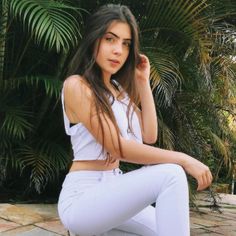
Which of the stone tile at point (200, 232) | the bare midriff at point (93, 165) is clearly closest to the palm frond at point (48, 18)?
the stone tile at point (200, 232)

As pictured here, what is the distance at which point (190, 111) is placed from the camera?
A: 500 cm

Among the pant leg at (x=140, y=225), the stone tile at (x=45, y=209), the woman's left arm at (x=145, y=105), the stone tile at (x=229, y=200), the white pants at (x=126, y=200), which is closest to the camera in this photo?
the white pants at (x=126, y=200)

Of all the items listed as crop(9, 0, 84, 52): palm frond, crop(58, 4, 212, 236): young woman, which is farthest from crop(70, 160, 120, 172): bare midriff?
crop(9, 0, 84, 52): palm frond

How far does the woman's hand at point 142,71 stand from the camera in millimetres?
2256

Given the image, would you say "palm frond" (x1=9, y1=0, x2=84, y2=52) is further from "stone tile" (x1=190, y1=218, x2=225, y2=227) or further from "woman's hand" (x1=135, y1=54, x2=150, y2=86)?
"stone tile" (x1=190, y1=218, x2=225, y2=227)

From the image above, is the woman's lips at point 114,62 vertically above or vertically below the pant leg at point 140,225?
above

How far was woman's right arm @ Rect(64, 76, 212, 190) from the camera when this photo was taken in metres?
1.86

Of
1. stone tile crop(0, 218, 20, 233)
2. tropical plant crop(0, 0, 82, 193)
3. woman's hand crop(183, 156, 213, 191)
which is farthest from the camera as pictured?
tropical plant crop(0, 0, 82, 193)

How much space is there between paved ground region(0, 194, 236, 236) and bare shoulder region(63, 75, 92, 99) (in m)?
1.69

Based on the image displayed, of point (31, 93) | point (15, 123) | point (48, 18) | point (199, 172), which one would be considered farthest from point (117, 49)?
point (31, 93)

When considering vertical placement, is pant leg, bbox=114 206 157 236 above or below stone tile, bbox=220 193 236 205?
above

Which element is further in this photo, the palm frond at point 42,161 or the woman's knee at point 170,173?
the palm frond at point 42,161

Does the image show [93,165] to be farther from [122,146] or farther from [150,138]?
[150,138]

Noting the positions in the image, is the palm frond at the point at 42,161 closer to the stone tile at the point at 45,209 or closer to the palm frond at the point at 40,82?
the stone tile at the point at 45,209
